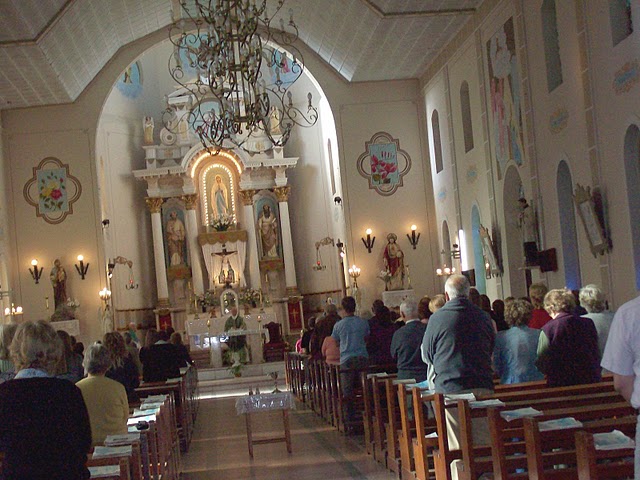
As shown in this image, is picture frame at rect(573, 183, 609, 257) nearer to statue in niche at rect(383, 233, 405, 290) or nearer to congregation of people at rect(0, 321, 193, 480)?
congregation of people at rect(0, 321, 193, 480)

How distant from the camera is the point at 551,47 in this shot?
49.7ft

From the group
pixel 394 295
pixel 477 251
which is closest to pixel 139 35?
pixel 394 295

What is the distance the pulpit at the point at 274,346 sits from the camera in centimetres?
2402

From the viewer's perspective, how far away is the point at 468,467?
6168 millimetres

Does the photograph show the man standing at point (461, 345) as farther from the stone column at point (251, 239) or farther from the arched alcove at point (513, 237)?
the stone column at point (251, 239)

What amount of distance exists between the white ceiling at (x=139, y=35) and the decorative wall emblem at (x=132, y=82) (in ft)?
15.4

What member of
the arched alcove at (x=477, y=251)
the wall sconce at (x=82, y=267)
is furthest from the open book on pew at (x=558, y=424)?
the wall sconce at (x=82, y=267)

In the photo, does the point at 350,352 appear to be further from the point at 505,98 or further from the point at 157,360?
the point at 505,98

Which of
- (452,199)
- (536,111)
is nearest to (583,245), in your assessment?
(536,111)

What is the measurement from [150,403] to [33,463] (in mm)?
3980

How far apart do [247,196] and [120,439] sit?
2271 cm

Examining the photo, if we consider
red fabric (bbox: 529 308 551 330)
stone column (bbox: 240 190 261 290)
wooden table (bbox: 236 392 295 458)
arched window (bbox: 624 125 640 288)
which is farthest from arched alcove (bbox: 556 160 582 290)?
stone column (bbox: 240 190 261 290)

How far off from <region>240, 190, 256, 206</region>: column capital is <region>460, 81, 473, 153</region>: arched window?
952 centimetres

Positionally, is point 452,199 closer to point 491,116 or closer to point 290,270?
point 491,116
